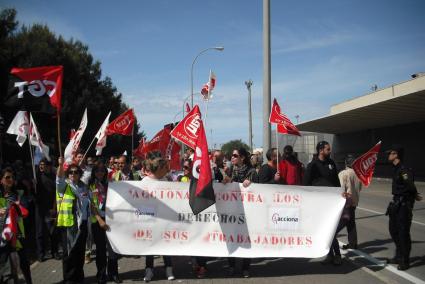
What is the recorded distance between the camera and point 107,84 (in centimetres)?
3850

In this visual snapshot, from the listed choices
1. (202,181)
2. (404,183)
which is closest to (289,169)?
(404,183)

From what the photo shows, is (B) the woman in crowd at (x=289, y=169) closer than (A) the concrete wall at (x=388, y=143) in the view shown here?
Yes

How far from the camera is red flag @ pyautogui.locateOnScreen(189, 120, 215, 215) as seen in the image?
20.8 ft

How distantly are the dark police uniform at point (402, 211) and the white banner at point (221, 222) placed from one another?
1.01 meters

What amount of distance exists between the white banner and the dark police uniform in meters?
1.01

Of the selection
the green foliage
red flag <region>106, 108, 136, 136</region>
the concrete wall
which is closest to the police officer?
red flag <region>106, 108, 136, 136</region>

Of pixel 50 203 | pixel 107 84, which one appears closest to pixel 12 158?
pixel 107 84

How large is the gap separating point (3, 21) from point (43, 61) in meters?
9.36

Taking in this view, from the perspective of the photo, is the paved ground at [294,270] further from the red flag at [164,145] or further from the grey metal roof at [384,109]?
the grey metal roof at [384,109]

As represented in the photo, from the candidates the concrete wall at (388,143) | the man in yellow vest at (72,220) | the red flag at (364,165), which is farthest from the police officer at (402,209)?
the concrete wall at (388,143)

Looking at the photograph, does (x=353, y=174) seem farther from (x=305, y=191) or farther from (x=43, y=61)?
(x=43, y=61)

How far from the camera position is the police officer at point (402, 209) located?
6.97 m

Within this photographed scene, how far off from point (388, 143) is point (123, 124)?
34.9m

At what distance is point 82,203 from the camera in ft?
20.0
